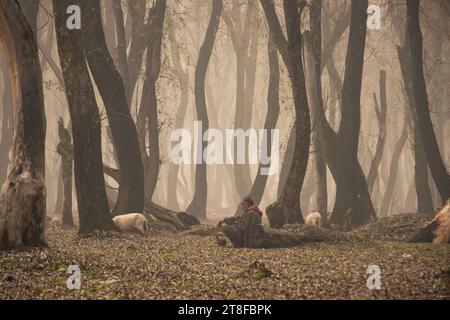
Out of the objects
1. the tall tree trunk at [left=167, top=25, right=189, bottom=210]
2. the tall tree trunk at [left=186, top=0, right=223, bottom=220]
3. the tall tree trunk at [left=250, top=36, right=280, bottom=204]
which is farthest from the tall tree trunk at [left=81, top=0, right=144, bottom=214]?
the tall tree trunk at [left=167, top=25, right=189, bottom=210]

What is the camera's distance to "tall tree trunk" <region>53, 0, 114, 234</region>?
57.2 feet

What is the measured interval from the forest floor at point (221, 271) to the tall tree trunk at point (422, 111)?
5011 millimetres

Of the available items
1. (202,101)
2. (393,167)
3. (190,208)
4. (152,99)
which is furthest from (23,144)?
(393,167)

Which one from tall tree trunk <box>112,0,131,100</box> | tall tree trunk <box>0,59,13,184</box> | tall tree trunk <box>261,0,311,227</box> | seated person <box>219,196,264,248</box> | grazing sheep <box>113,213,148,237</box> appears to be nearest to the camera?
seated person <box>219,196,264,248</box>

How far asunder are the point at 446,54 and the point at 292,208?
21.8 meters

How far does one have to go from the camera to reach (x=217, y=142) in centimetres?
5644

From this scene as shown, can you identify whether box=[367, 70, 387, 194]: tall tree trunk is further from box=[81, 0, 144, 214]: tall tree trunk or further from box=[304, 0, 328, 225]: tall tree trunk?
box=[81, 0, 144, 214]: tall tree trunk

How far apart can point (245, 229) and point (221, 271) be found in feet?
13.1

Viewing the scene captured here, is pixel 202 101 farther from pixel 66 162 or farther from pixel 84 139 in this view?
pixel 84 139

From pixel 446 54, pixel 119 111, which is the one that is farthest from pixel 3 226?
pixel 446 54

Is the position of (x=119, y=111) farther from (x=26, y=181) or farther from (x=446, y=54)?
(x=446, y=54)

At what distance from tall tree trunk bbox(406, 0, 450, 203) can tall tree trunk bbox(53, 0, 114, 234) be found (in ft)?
33.4

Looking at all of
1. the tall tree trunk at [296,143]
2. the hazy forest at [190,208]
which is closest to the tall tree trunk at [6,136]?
the hazy forest at [190,208]

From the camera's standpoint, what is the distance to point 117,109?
20.6 m
